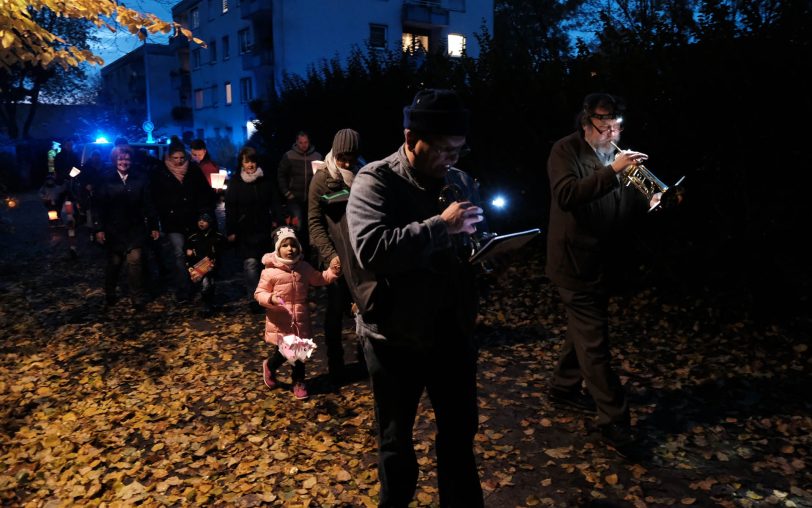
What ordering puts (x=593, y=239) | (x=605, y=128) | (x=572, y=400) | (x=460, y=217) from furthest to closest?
1. (x=572, y=400)
2. (x=593, y=239)
3. (x=605, y=128)
4. (x=460, y=217)

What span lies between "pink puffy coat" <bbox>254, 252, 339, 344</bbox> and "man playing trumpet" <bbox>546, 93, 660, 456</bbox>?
218 cm

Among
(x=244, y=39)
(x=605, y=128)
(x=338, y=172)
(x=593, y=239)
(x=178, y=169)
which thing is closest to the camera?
(x=605, y=128)

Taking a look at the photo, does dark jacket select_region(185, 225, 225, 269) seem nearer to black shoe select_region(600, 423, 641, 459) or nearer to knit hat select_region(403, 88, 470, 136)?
black shoe select_region(600, 423, 641, 459)

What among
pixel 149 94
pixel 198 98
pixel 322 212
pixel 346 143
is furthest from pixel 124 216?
pixel 149 94

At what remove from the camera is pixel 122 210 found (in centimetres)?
895

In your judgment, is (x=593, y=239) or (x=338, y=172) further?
(x=338, y=172)

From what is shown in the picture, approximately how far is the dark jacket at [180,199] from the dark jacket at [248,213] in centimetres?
55

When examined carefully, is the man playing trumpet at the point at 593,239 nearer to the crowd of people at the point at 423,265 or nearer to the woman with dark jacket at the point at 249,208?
the crowd of people at the point at 423,265

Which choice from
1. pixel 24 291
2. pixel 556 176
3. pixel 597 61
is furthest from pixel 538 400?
pixel 24 291

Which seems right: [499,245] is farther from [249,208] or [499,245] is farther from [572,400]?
[249,208]

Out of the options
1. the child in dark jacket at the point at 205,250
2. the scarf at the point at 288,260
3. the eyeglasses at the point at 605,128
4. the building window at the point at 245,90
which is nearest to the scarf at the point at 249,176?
the child in dark jacket at the point at 205,250

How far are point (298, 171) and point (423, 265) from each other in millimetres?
6901

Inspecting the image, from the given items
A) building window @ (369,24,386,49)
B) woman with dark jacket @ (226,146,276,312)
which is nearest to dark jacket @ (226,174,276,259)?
woman with dark jacket @ (226,146,276,312)

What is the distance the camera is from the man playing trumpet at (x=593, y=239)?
14.0 ft
